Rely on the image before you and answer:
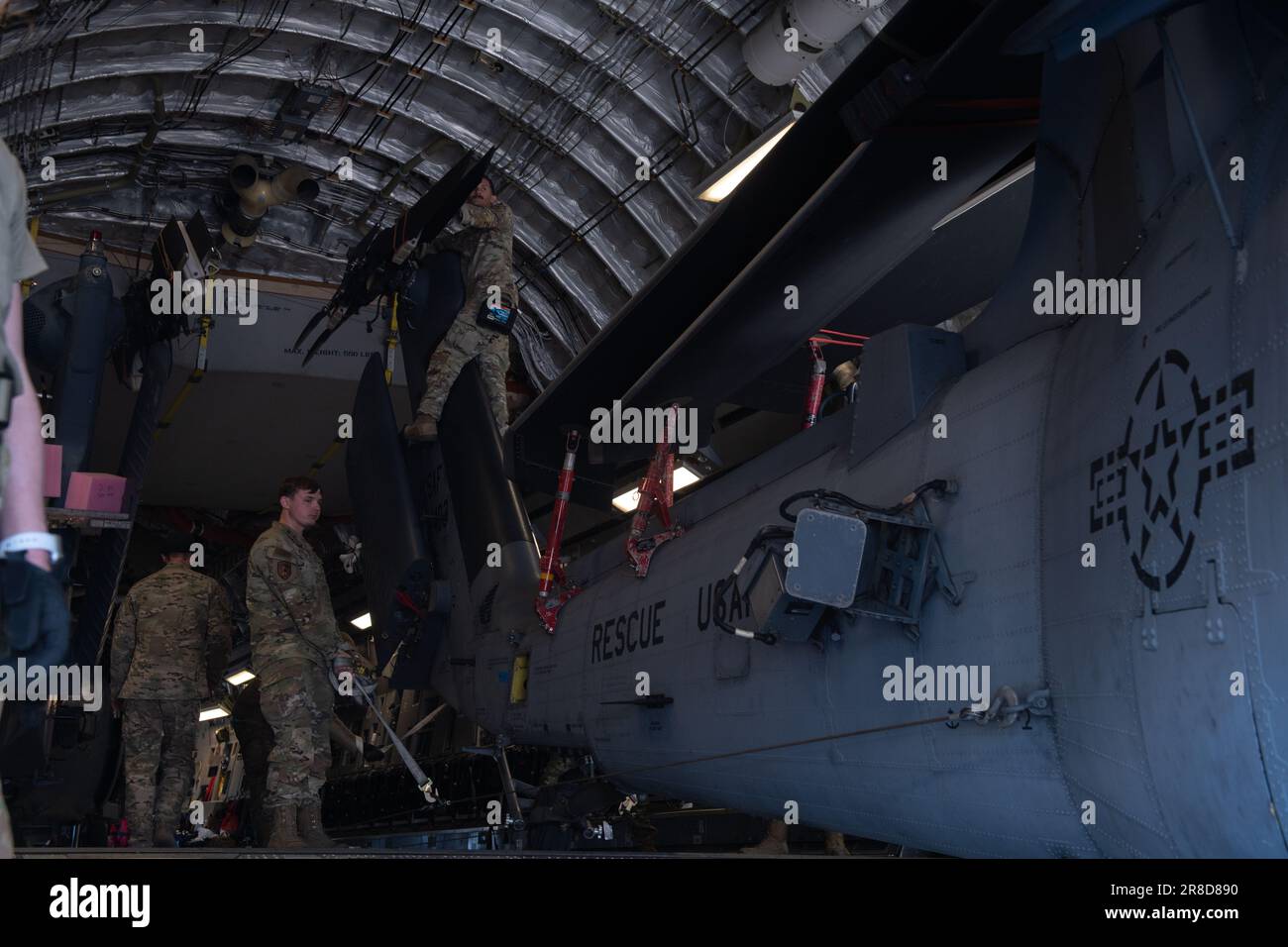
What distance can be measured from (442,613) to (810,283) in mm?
3987

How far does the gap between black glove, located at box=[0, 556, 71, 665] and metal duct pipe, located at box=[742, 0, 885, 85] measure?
7353 millimetres

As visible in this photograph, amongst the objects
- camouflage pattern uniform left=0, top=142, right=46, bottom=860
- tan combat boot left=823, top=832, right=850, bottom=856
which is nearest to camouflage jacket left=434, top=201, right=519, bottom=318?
tan combat boot left=823, top=832, right=850, bottom=856

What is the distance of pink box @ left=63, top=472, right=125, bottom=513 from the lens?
7188mm

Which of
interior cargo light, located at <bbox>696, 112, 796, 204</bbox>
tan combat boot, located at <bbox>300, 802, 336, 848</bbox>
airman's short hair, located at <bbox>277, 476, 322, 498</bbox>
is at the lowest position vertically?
tan combat boot, located at <bbox>300, 802, 336, 848</bbox>

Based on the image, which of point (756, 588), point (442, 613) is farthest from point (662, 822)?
point (756, 588)

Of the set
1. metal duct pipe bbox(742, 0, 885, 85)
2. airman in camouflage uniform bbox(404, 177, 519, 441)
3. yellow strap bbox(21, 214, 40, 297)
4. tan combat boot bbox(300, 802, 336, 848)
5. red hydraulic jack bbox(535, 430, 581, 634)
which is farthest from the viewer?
yellow strap bbox(21, 214, 40, 297)

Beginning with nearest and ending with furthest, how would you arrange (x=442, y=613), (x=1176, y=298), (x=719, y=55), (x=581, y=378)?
(x=1176, y=298), (x=581, y=378), (x=442, y=613), (x=719, y=55)

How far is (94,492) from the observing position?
7.25 m

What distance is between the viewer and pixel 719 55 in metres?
9.31

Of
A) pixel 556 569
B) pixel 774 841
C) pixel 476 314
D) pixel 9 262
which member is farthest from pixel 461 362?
pixel 9 262

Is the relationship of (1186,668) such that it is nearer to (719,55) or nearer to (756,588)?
(756,588)

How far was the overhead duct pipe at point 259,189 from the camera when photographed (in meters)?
10.0

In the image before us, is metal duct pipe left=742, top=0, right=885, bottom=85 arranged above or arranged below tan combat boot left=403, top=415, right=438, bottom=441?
above

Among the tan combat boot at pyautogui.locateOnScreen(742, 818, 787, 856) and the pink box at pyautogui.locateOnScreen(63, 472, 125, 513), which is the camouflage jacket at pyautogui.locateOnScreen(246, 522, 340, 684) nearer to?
the pink box at pyautogui.locateOnScreen(63, 472, 125, 513)
